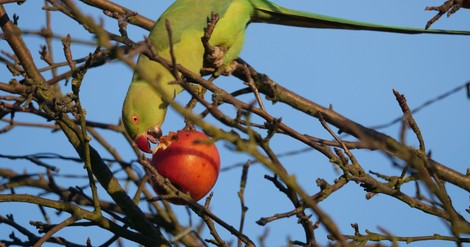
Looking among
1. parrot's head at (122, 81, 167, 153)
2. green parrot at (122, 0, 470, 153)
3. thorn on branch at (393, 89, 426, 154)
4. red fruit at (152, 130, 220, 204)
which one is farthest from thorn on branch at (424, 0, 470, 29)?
parrot's head at (122, 81, 167, 153)

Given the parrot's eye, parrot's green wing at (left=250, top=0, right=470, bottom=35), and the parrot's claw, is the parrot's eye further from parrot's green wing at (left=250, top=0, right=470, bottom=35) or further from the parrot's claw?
parrot's green wing at (left=250, top=0, right=470, bottom=35)

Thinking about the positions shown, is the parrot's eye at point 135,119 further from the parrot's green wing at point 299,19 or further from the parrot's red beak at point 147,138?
the parrot's green wing at point 299,19

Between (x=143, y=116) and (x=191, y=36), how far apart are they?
0.59 meters

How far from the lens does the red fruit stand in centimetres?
287

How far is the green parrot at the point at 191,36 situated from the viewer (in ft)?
12.3

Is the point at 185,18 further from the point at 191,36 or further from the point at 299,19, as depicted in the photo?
the point at 299,19

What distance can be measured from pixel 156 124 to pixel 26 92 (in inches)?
39.2

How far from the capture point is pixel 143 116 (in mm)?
3729

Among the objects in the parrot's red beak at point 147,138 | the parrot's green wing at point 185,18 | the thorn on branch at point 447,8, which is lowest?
the thorn on branch at point 447,8

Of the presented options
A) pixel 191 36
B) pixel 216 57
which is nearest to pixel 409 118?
pixel 216 57

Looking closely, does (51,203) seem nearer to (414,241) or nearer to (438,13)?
(414,241)

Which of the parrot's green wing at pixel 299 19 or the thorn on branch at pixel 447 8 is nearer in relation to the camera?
the thorn on branch at pixel 447 8

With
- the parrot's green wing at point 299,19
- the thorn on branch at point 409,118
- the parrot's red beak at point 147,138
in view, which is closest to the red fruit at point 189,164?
the parrot's red beak at point 147,138

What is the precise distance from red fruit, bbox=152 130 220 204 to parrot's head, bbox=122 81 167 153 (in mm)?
735
